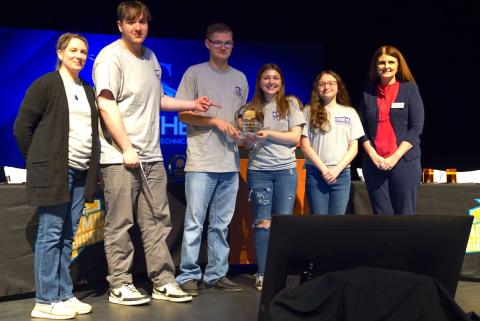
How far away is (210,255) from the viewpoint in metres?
4.05

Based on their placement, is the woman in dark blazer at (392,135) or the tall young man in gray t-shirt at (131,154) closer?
the tall young man in gray t-shirt at (131,154)

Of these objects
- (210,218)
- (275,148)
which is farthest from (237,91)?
(210,218)

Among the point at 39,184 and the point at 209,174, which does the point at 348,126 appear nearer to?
the point at 209,174

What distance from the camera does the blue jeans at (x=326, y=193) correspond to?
405cm

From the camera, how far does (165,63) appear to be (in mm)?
5840

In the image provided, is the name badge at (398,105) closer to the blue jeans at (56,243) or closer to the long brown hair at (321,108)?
the long brown hair at (321,108)

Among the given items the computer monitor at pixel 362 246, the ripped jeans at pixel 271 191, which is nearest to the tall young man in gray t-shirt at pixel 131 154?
the ripped jeans at pixel 271 191

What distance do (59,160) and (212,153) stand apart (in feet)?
3.17

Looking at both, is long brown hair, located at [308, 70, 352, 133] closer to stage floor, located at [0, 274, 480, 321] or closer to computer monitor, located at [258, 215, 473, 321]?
stage floor, located at [0, 274, 480, 321]

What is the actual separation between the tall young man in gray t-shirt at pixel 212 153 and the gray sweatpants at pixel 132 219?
0.76ft

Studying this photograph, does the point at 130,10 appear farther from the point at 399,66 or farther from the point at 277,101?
the point at 399,66

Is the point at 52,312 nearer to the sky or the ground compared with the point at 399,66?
nearer to the ground

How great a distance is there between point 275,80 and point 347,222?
260 cm

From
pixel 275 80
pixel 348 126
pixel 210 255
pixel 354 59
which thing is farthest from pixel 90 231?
pixel 354 59
